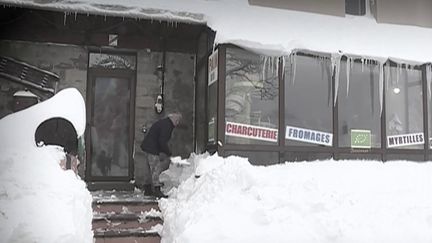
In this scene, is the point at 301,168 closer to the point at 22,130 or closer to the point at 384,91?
the point at 384,91

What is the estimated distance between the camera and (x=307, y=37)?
331 inches

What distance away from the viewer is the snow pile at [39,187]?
16.9ft

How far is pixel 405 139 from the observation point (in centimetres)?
897

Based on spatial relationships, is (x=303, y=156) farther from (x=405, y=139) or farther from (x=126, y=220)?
(x=126, y=220)

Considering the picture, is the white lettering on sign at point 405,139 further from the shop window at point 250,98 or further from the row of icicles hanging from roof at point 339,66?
the shop window at point 250,98

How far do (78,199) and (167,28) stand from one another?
4.17 metres

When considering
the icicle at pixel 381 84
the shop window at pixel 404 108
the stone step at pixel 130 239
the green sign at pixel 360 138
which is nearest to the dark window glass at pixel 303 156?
the green sign at pixel 360 138

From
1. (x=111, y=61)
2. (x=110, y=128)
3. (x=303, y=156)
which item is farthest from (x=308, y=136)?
(x=111, y=61)

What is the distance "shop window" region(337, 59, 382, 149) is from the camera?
8570 mm

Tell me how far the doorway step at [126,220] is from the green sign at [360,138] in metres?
3.59

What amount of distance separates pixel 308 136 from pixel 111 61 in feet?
13.0

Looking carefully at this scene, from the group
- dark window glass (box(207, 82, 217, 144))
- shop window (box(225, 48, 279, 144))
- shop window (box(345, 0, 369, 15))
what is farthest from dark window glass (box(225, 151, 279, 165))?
shop window (box(345, 0, 369, 15))

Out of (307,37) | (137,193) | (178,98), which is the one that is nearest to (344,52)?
(307,37)

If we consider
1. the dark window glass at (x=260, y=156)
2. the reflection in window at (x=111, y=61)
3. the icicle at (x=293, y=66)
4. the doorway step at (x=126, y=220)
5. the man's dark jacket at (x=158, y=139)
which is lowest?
the doorway step at (x=126, y=220)
